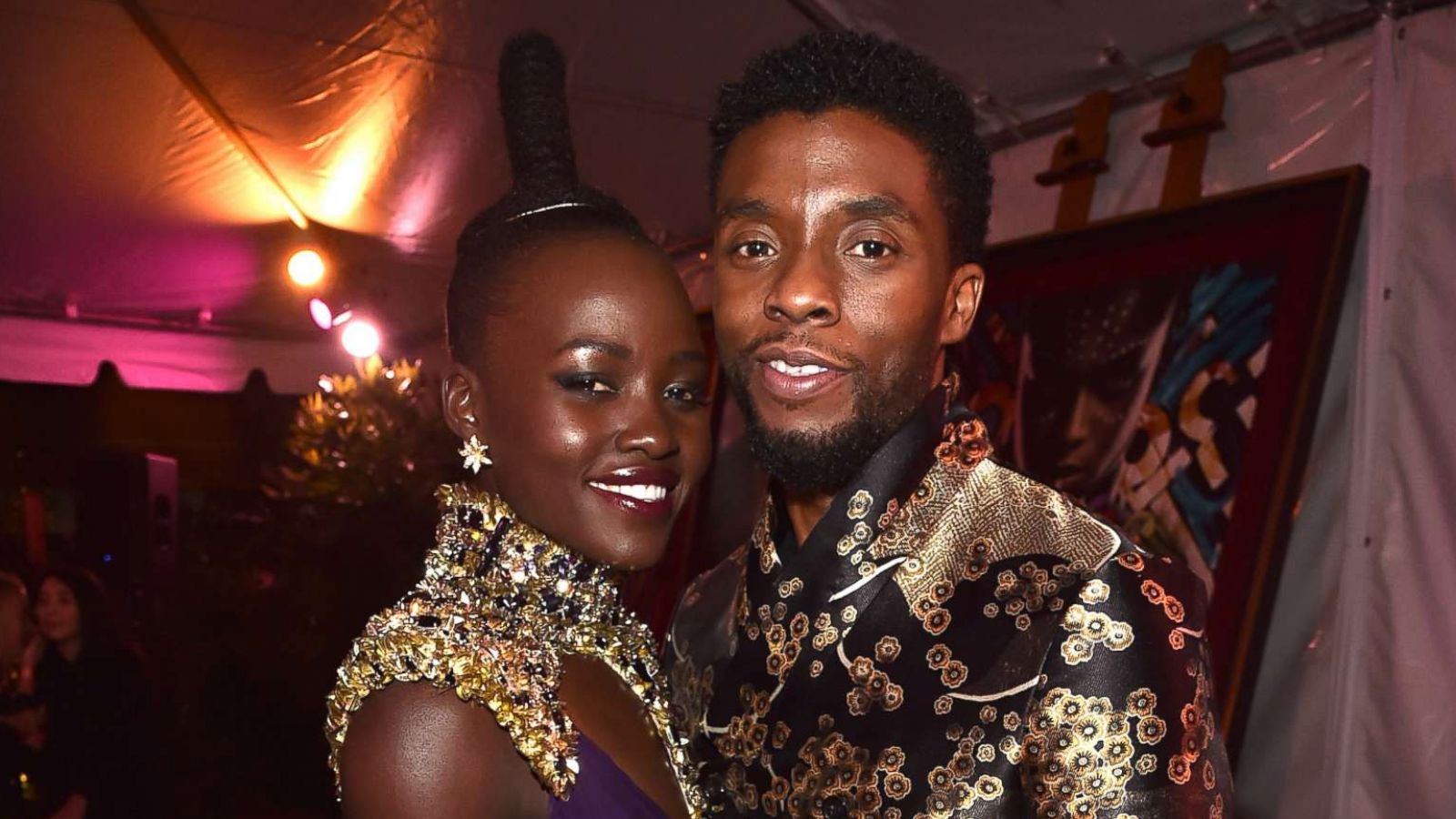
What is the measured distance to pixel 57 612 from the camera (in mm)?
4703

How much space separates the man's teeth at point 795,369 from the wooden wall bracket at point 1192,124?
192cm

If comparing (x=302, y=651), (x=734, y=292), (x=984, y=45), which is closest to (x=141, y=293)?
(x=302, y=651)

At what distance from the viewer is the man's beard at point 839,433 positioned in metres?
1.50

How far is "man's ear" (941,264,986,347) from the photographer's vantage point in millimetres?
1571

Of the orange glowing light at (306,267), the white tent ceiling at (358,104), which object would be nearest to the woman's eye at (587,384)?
the white tent ceiling at (358,104)

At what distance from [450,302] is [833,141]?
2.15 ft

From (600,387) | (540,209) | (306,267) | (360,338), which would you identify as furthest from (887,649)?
(360,338)

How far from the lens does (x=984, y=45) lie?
11.1 feet

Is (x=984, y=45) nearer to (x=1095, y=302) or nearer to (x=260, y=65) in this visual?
(x=1095, y=302)

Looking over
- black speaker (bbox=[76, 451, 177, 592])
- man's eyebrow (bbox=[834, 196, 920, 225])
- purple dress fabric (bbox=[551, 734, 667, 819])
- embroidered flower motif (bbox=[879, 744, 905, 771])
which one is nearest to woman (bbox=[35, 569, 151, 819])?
black speaker (bbox=[76, 451, 177, 592])

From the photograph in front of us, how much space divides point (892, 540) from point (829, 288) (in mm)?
313

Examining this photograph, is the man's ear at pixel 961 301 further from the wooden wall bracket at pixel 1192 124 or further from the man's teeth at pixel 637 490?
the wooden wall bracket at pixel 1192 124

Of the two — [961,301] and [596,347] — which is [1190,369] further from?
[596,347]

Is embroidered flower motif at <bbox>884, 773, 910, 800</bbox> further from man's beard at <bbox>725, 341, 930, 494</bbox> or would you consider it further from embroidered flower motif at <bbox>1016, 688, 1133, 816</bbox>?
man's beard at <bbox>725, 341, 930, 494</bbox>
